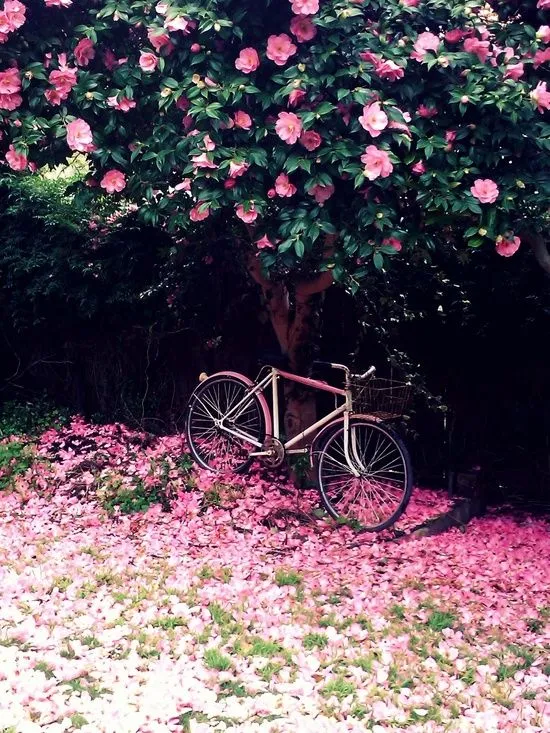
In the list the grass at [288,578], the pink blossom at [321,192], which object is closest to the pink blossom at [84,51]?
the pink blossom at [321,192]

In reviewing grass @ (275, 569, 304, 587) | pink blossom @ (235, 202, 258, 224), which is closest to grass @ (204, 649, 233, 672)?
grass @ (275, 569, 304, 587)

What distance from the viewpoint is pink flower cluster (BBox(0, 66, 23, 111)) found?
12.8 feet

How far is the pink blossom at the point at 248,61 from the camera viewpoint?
368 cm

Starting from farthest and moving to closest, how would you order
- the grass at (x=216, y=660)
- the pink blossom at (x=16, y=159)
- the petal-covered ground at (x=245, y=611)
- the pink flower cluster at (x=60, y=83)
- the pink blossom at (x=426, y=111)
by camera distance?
the pink blossom at (x=16, y=159) → the pink flower cluster at (x=60, y=83) → the pink blossom at (x=426, y=111) → the grass at (x=216, y=660) → the petal-covered ground at (x=245, y=611)

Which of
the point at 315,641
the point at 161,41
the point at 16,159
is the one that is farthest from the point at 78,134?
the point at 315,641

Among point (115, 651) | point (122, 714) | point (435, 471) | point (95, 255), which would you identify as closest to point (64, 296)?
point (95, 255)

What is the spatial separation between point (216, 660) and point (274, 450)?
2.18 m

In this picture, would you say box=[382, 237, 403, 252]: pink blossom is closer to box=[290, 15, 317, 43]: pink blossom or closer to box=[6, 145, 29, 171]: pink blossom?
box=[290, 15, 317, 43]: pink blossom

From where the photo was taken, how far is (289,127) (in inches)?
142

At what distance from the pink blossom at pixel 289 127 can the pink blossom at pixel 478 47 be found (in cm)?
83

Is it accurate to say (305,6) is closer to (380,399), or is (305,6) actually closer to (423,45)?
(423,45)

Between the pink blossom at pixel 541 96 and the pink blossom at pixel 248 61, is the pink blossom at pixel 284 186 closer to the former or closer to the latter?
the pink blossom at pixel 248 61

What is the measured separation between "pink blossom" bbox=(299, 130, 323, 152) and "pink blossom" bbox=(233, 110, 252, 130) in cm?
28

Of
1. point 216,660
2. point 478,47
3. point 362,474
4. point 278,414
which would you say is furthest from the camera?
point 278,414
